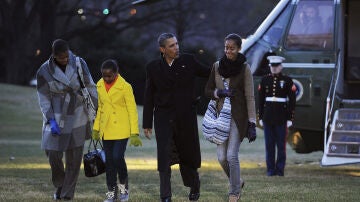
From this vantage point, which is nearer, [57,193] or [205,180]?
[57,193]

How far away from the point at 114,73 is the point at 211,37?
38086 millimetres

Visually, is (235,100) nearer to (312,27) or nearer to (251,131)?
(251,131)

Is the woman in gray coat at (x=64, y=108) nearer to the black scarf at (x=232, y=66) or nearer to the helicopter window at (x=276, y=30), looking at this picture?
the black scarf at (x=232, y=66)

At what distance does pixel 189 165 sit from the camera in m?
10.3

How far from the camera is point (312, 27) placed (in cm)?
1549

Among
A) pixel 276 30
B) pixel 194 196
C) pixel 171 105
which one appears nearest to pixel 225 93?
pixel 171 105

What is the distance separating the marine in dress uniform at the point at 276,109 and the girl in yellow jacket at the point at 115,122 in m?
4.49

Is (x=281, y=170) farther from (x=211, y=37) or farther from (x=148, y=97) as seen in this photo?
(x=211, y=37)

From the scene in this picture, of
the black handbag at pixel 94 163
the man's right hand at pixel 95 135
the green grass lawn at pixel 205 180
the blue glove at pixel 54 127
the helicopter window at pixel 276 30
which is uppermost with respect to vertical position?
the helicopter window at pixel 276 30

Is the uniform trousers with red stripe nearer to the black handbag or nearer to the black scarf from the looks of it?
the black handbag

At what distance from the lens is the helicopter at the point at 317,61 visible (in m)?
14.9

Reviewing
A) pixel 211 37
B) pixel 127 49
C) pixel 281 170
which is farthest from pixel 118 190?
pixel 211 37

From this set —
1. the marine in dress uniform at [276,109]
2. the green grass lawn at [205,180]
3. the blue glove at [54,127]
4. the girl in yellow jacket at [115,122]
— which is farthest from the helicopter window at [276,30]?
the blue glove at [54,127]

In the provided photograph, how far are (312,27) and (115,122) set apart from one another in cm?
572
